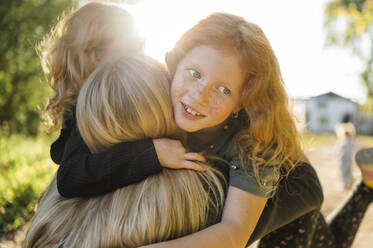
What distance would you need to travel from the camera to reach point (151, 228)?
161 centimetres

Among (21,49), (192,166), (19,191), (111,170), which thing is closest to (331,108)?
(21,49)

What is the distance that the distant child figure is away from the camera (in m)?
8.55

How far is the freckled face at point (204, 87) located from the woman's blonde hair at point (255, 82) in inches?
3.1

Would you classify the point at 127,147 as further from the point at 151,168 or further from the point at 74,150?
the point at 74,150

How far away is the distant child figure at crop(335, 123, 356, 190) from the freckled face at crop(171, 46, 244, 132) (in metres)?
7.35

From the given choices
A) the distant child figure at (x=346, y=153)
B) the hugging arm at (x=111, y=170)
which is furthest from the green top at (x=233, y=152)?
the distant child figure at (x=346, y=153)

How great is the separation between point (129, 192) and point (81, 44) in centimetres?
200

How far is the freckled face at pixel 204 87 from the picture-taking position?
212cm

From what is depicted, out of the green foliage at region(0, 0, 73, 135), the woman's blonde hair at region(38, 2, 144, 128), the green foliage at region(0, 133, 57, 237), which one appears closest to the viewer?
the woman's blonde hair at region(38, 2, 144, 128)

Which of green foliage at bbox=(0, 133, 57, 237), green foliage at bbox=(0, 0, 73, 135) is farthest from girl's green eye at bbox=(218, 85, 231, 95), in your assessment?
green foliage at bbox=(0, 0, 73, 135)

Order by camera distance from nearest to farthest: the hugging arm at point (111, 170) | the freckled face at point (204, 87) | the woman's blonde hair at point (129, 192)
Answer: the woman's blonde hair at point (129, 192), the hugging arm at point (111, 170), the freckled face at point (204, 87)

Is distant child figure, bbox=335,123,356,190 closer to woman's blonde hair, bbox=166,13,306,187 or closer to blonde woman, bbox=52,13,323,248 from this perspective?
blonde woman, bbox=52,13,323,248

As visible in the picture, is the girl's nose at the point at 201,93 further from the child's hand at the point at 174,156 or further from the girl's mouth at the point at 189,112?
the child's hand at the point at 174,156

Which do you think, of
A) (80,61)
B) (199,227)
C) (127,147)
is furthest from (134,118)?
(80,61)
